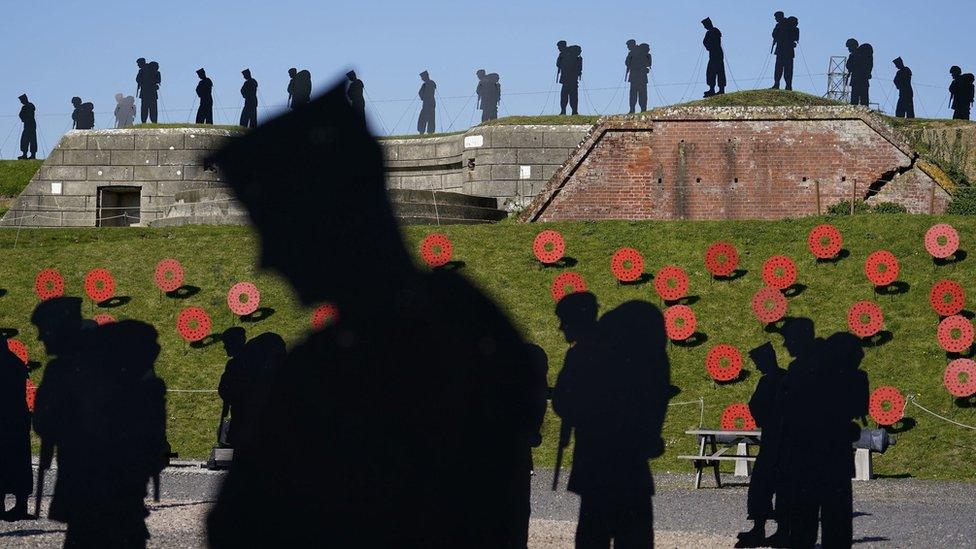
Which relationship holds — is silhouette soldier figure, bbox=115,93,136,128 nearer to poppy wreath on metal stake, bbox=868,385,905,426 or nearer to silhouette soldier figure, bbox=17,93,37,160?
silhouette soldier figure, bbox=17,93,37,160

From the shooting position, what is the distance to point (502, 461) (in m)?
3.07

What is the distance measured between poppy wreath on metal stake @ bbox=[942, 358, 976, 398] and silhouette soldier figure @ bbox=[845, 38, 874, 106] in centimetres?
1623

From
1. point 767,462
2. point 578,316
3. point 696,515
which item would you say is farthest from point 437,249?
point 578,316

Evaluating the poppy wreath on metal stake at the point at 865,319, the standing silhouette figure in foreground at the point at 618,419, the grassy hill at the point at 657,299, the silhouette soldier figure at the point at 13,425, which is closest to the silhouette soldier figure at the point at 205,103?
the grassy hill at the point at 657,299

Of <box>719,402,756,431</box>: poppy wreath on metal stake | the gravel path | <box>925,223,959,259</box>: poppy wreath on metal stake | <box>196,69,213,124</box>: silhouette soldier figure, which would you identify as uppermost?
<box>196,69,213,124</box>: silhouette soldier figure

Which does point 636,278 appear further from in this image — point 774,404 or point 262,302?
point 774,404

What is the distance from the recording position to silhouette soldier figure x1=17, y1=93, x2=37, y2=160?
3703cm

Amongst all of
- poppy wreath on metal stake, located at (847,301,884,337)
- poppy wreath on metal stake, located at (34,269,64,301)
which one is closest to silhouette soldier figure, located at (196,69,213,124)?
poppy wreath on metal stake, located at (34,269,64,301)

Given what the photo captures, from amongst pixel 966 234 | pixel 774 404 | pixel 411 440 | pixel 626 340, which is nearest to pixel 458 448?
pixel 411 440

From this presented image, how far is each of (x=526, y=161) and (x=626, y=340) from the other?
24.6 metres

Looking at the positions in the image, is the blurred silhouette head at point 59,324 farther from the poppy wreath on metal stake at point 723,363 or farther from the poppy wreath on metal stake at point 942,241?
the poppy wreath on metal stake at point 942,241

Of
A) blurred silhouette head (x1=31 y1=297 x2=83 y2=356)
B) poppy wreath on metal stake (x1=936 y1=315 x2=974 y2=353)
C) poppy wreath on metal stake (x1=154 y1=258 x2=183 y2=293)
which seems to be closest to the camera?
blurred silhouette head (x1=31 y1=297 x2=83 y2=356)

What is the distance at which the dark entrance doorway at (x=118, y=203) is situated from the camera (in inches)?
1256

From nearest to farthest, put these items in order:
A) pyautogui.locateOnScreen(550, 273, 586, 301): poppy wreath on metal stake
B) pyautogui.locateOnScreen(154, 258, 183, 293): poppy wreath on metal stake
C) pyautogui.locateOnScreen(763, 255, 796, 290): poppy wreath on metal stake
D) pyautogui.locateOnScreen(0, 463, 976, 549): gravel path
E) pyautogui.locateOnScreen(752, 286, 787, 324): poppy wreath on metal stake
Answer: pyautogui.locateOnScreen(0, 463, 976, 549): gravel path → pyautogui.locateOnScreen(752, 286, 787, 324): poppy wreath on metal stake → pyautogui.locateOnScreen(763, 255, 796, 290): poppy wreath on metal stake → pyautogui.locateOnScreen(550, 273, 586, 301): poppy wreath on metal stake → pyautogui.locateOnScreen(154, 258, 183, 293): poppy wreath on metal stake
